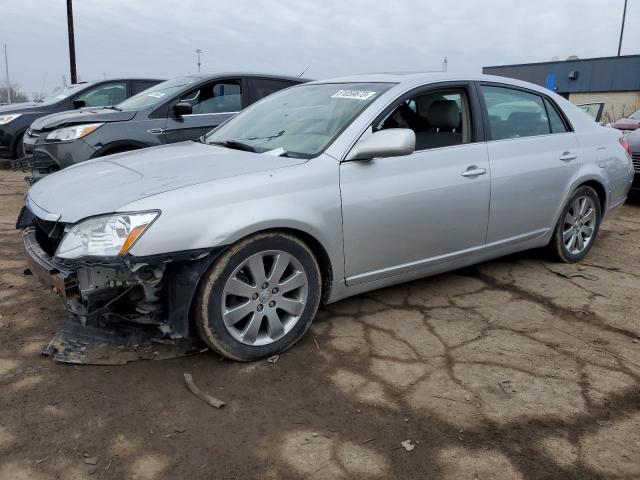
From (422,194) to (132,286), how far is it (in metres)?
1.80

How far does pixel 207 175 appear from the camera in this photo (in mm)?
2857

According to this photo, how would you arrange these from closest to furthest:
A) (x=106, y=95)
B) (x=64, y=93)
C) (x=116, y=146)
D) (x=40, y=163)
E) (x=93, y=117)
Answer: (x=40, y=163), (x=116, y=146), (x=93, y=117), (x=106, y=95), (x=64, y=93)

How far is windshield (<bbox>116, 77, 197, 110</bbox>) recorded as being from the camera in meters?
6.20

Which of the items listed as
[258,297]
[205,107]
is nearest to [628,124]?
[205,107]

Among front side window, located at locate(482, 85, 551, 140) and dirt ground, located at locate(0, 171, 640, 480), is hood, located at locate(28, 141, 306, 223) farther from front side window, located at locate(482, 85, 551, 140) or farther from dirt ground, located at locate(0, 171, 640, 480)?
front side window, located at locate(482, 85, 551, 140)

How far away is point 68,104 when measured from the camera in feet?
30.0

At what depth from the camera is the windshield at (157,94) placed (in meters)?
6.20

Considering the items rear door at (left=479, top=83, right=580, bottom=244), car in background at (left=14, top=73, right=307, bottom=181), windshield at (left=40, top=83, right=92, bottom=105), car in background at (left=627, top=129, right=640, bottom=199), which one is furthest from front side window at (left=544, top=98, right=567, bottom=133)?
windshield at (left=40, top=83, right=92, bottom=105)

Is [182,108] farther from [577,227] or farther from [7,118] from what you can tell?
[7,118]

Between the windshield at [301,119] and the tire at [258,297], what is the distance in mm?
647

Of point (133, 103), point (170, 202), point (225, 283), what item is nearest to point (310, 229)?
point (225, 283)

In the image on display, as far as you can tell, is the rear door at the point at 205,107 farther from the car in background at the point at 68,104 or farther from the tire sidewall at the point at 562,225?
the tire sidewall at the point at 562,225

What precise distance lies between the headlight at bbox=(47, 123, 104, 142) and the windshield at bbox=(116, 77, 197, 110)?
63 cm

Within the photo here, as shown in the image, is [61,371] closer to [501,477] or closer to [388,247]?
[388,247]
